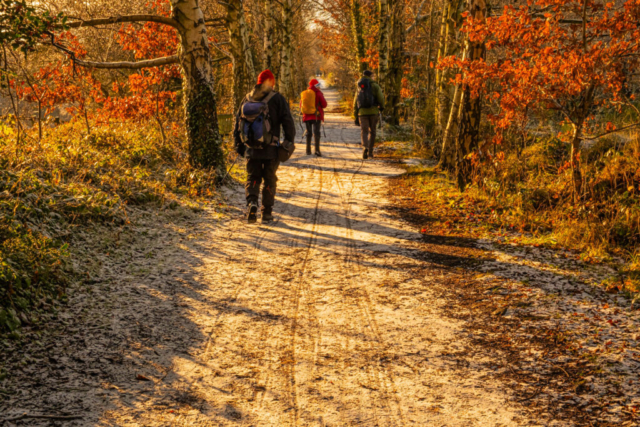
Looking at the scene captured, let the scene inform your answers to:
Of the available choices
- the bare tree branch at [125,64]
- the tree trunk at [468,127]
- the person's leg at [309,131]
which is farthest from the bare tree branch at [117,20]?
the person's leg at [309,131]

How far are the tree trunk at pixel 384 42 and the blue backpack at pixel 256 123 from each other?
13.7 meters

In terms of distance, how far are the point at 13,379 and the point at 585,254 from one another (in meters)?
6.14

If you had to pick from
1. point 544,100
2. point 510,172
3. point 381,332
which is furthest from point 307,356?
point 510,172

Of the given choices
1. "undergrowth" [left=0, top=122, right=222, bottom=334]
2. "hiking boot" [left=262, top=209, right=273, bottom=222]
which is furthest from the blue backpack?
"undergrowth" [left=0, top=122, right=222, bottom=334]

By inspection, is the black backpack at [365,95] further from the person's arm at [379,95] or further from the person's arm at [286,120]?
the person's arm at [286,120]

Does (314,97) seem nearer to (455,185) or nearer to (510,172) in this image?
(455,185)

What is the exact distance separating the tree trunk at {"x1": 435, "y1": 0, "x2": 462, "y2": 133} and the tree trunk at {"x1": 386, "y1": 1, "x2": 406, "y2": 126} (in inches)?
284

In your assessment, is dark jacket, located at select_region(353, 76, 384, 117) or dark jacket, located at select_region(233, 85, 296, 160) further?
dark jacket, located at select_region(353, 76, 384, 117)

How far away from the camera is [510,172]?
8.70 metres

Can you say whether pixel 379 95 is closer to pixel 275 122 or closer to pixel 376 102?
pixel 376 102

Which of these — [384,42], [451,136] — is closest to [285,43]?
[384,42]

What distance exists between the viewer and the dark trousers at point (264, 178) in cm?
765

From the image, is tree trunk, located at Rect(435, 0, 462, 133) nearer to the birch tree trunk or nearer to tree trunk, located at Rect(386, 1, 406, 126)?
the birch tree trunk

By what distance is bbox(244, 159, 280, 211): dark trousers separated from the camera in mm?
7648
